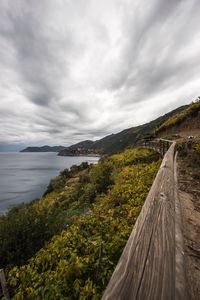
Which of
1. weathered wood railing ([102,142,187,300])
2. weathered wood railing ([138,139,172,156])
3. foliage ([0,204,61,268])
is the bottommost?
foliage ([0,204,61,268])

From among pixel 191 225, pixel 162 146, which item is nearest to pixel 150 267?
pixel 191 225

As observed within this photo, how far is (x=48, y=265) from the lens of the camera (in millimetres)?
3305

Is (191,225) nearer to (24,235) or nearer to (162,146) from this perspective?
(24,235)

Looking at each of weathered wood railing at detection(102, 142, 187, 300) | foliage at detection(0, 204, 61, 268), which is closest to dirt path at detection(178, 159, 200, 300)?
weathered wood railing at detection(102, 142, 187, 300)

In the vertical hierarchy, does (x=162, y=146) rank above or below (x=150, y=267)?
above

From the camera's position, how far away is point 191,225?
288 cm

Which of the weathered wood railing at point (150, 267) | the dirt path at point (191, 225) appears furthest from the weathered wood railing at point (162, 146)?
the weathered wood railing at point (150, 267)

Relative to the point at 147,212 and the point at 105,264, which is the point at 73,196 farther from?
the point at 147,212

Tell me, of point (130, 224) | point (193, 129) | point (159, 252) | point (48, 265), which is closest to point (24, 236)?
point (48, 265)

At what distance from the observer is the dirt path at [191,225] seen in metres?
1.72

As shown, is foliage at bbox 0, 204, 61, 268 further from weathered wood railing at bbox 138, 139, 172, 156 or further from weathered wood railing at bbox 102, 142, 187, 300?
weathered wood railing at bbox 138, 139, 172, 156

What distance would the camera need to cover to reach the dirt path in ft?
5.63

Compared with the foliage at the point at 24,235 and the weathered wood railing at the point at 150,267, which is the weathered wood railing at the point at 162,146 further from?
the weathered wood railing at the point at 150,267

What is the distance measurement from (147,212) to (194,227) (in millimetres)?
1636
